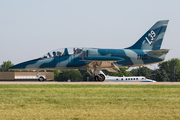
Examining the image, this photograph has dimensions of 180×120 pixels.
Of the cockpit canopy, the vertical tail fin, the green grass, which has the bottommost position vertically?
the green grass

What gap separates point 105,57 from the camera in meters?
25.7

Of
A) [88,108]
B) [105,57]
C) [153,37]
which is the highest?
[153,37]

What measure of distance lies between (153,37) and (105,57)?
20.8ft

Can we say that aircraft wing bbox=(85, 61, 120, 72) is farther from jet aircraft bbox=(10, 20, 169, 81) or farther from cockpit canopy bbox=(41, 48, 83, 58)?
cockpit canopy bbox=(41, 48, 83, 58)

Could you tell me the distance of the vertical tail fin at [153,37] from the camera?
94.4ft

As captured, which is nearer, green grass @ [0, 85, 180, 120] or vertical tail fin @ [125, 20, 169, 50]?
green grass @ [0, 85, 180, 120]

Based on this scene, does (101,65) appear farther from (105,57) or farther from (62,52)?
(62,52)

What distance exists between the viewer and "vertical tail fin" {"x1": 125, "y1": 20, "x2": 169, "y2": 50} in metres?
28.8

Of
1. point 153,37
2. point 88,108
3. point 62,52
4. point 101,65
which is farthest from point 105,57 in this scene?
point 88,108

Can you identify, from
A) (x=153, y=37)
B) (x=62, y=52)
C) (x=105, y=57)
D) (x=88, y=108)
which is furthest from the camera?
(x=153, y=37)

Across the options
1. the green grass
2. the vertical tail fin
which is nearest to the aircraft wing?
the vertical tail fin

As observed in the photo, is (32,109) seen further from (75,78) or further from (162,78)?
(75,78)

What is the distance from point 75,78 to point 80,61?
119369 millimetres

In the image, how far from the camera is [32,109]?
1015cm
